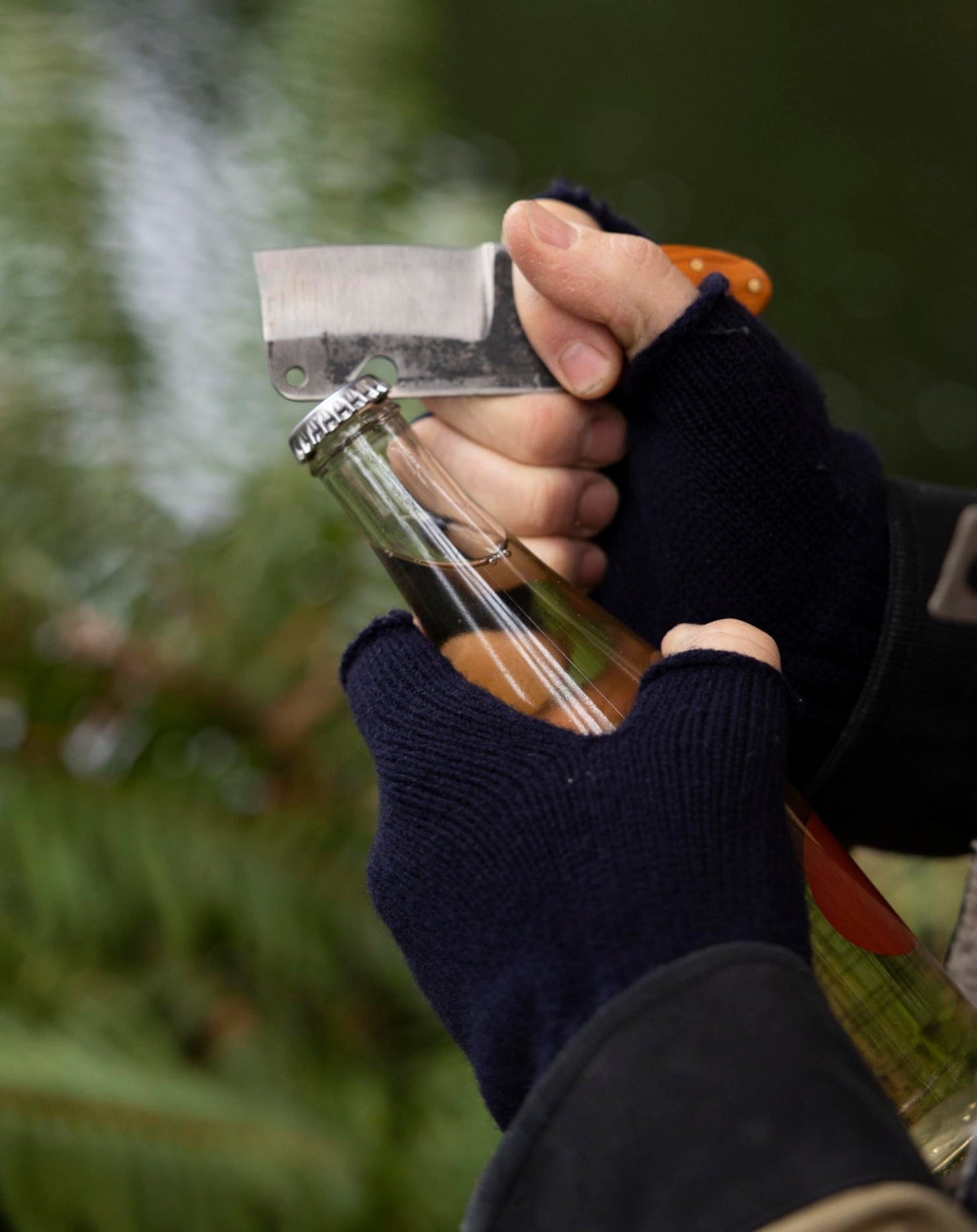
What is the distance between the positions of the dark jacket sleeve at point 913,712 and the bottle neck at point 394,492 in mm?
217

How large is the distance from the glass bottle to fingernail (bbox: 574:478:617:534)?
0.11 m

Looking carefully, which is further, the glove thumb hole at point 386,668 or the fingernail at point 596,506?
the fingernail at point 596,506

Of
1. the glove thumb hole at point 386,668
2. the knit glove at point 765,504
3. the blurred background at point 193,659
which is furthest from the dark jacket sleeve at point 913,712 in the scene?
the blurred background at point 193,659

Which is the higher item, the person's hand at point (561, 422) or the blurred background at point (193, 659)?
the person's hand at point (561, 422)

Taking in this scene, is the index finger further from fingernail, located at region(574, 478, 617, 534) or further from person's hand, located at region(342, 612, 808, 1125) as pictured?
person's hand, located at region(342, 612, 808, 1125)

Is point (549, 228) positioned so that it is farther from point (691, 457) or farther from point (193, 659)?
point (193, 659)

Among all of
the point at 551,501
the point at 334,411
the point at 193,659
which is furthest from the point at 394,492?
the point at 193,659

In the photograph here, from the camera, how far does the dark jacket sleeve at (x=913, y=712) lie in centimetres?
54

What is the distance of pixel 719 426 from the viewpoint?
54 centimetres

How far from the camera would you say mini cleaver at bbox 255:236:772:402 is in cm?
52

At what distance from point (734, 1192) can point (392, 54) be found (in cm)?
183

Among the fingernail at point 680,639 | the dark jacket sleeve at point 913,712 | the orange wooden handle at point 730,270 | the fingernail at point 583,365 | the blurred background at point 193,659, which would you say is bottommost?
the blurred background at point 193,659

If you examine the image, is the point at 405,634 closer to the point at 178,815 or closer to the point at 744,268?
the point at 744,268

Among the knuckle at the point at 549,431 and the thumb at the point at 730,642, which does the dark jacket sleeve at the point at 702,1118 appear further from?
the knuckle at the point at 549,431
